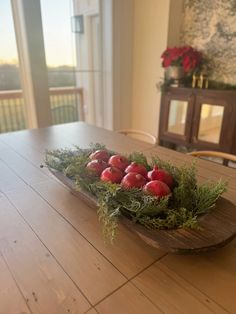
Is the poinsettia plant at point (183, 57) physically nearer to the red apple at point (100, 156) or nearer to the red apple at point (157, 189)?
the red apple at point (100, 156)

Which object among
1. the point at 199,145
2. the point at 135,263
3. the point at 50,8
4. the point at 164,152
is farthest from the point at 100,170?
the point at 50,8

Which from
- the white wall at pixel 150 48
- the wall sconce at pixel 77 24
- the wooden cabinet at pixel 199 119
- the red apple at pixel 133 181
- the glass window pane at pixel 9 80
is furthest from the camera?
the wall sconce at pixel 77 24

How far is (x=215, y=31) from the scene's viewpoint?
8.54ft

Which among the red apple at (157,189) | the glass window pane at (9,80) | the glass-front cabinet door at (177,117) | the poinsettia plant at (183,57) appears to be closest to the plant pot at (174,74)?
the poinsettia plant at (183,57)

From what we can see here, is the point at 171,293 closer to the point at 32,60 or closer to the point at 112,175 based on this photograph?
the point at 112,175

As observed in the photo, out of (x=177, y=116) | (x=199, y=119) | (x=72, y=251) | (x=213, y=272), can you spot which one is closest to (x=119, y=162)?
(x=72, y=251)

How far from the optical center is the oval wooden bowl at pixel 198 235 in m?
0.59

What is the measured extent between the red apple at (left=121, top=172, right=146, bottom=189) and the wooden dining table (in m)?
0.15

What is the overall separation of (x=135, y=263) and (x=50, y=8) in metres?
3.01

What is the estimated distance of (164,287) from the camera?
561mm

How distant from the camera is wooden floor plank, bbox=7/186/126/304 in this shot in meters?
0.57

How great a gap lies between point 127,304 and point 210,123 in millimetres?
2301

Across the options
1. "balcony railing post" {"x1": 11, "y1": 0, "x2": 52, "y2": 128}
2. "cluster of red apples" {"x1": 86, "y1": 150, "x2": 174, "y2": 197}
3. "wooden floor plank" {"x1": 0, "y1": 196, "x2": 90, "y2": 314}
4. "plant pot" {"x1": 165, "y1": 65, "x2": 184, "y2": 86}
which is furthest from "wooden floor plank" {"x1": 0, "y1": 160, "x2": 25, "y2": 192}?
"plant pot" {"x1": 165, "y1": 65, "x2": 184, "y2": 86}

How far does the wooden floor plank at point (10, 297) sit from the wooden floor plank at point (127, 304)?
0.17 meters
